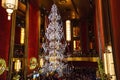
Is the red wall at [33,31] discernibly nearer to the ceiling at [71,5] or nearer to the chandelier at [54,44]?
the ceiling at [71,5]

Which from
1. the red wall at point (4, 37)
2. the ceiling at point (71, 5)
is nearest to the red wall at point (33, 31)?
the ceiling at point (71, 5)

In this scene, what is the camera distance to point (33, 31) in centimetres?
729

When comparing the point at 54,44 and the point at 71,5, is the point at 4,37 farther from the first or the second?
the point at 54,44

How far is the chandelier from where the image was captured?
12.7 m

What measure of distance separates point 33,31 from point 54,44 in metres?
5.63

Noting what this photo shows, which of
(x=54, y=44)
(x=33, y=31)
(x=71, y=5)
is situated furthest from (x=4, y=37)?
(x=54, y=44)

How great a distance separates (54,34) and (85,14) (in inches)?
128

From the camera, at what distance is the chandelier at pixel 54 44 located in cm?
1265

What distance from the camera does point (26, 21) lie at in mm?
6797

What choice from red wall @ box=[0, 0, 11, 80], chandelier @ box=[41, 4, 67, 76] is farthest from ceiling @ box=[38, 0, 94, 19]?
red wall @ box=[0, 0, 11, 80]

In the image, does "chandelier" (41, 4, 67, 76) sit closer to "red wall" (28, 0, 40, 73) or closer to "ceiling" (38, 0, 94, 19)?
"ceiling" (38, 0, 94, 19)

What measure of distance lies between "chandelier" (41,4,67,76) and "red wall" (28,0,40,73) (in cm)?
496

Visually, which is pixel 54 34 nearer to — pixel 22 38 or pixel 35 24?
pixel 35 24

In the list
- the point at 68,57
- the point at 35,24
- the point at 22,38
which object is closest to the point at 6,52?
the point at 22,38
